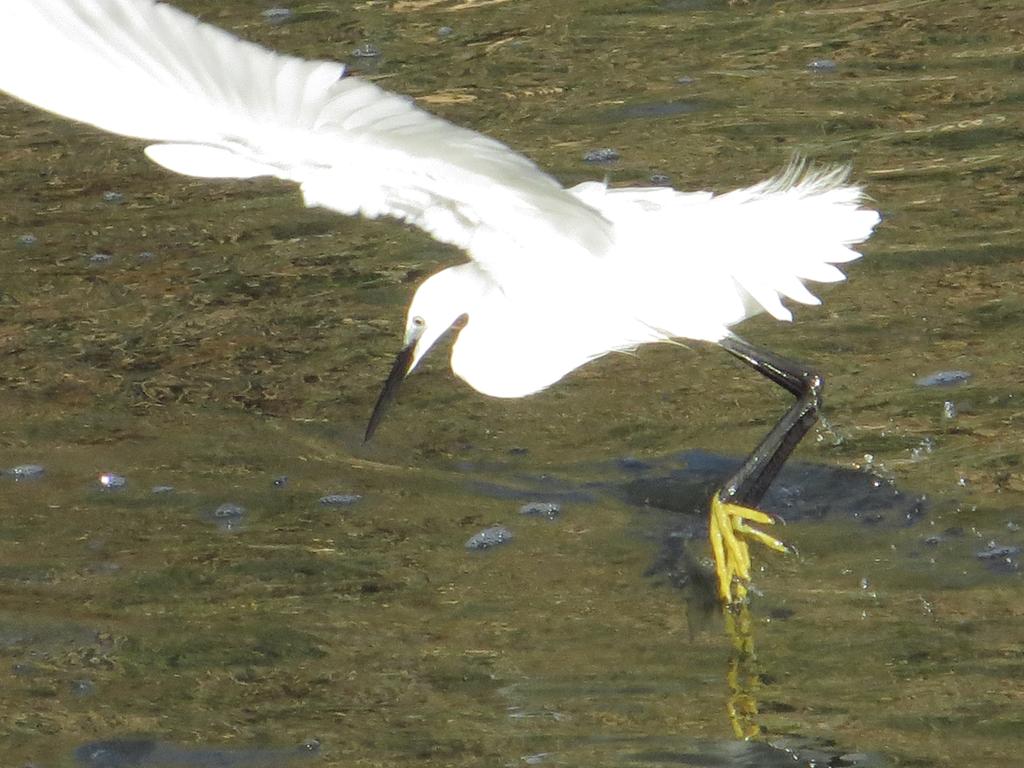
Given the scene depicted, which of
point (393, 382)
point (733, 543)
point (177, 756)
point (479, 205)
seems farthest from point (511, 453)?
point (177, 756)

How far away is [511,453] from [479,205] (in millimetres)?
1237

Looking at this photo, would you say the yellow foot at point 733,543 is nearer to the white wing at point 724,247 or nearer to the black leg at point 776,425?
the black leg at point 776,425

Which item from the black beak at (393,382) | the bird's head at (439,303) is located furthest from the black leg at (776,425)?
the black beak at (393,382)

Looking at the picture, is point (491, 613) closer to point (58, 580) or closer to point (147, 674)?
point (147, 674)

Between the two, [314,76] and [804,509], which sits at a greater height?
[314,76]

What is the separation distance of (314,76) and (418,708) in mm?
1433

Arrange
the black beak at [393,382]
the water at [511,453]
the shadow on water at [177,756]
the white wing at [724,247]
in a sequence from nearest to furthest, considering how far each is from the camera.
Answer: the shadow on water at [177,756]
the water at [511,453]
the white wing at [724,247]
the black beak at [393,382]

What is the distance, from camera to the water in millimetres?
3850

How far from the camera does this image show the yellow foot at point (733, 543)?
4.31 m

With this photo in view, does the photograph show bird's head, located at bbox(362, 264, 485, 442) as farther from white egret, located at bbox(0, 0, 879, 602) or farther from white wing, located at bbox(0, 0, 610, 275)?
white wing, located at bbox(0, 0, 610, 275)

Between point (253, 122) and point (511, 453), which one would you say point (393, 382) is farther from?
point (253, 122)

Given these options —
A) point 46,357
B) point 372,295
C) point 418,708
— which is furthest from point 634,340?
point 46,357

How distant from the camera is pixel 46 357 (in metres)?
5.78

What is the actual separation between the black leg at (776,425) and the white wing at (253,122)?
0.82 meters
